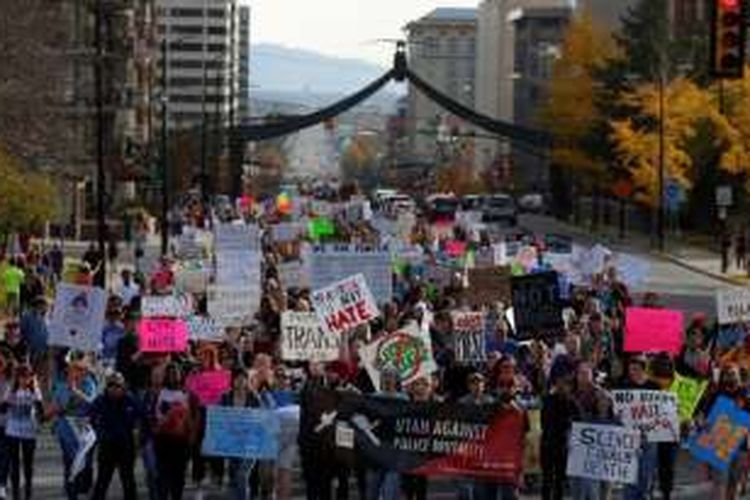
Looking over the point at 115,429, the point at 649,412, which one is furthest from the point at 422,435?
the point at 115,429

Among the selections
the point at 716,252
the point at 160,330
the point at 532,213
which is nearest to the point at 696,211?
the point at 716,252

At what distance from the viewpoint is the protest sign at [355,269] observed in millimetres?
26438

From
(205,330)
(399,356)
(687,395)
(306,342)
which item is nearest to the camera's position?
(687,395)

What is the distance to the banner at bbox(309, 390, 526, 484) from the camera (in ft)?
54.5

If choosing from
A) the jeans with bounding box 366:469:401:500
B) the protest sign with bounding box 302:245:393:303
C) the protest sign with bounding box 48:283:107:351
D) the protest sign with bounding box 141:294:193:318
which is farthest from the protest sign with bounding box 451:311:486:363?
the jeans with bounding box 366:469:401:500

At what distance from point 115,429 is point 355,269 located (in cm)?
909

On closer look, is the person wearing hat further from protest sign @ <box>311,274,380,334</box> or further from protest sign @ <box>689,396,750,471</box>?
protest sign @ <box>689,396,750,471</box>

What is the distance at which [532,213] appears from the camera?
5113 inches

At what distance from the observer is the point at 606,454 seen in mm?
16766

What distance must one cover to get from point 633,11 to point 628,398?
90.5 m

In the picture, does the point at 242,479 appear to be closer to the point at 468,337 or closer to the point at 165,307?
the point at 468,337

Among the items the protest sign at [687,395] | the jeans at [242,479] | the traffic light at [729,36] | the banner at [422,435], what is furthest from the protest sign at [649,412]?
the traffic light at [729,36]

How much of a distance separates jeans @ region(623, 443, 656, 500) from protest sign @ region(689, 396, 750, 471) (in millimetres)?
448

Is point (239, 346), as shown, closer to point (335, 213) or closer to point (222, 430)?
point (222, 430)
